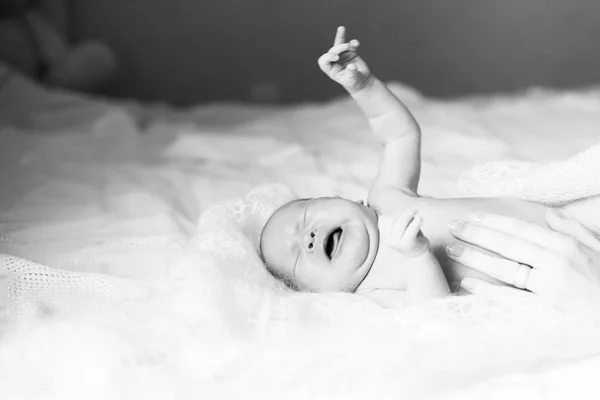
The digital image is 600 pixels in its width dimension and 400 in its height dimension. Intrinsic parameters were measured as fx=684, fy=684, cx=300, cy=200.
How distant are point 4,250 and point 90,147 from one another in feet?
1.90

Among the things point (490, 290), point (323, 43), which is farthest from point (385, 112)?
point (323, 43)

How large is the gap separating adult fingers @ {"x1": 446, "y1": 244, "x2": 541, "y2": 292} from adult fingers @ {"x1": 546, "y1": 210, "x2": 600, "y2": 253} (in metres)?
0.09

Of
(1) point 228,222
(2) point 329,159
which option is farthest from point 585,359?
(2) point 329,159

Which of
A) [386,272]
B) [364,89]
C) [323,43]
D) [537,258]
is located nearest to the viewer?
[537,258]

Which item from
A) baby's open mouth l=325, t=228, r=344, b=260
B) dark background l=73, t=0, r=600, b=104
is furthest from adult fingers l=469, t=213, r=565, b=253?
dark background l=73, t=0, r=600, b=104

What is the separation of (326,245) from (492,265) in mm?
254

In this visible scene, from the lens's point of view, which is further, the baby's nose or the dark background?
the dark background

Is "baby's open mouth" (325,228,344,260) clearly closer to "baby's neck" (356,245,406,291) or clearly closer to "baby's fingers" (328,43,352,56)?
"baby's neck" (356,245,406,291)

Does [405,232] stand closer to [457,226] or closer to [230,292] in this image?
[457,226]

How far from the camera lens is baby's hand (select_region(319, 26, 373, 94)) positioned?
1023 mm

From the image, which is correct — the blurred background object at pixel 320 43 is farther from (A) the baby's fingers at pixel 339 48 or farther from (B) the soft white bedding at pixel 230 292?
(A) the baby's fingers at pixel 339 48

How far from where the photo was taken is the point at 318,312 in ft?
2.98

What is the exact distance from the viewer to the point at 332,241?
105 cm

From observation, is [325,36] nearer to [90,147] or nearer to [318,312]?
[90,147]
